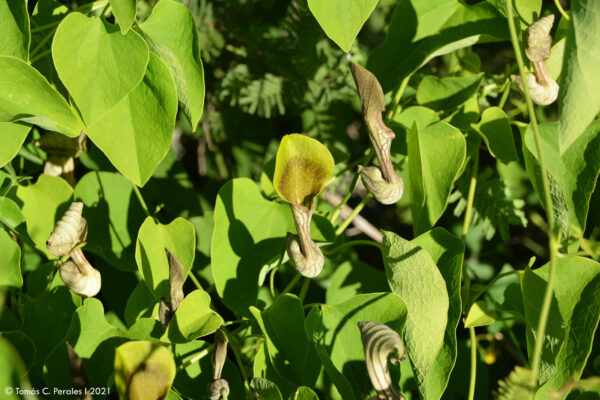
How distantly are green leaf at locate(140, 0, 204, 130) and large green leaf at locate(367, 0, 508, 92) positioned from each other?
225 millimetres

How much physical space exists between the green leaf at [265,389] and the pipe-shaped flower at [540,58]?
42 centimetres

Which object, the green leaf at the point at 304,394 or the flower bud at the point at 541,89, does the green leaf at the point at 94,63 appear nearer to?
the green leaf at the point at 304,394

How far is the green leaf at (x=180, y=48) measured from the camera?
23.8 inches

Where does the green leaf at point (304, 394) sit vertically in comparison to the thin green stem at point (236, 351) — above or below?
above

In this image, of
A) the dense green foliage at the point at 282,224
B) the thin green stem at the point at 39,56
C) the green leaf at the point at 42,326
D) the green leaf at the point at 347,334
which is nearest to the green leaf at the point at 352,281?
the dense green foliage at the point at 282,224

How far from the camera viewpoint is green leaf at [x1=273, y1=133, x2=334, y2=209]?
1.81 feet

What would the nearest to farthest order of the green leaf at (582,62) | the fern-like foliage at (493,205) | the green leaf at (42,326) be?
the green leaf at (582,62) < the green leaf at (42,326) < the fern-like foliage at (493,205)

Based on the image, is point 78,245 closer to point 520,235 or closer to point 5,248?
point 5,248

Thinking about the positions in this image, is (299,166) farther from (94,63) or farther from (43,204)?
(43,204)

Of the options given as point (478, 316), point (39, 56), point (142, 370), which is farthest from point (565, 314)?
point (39, 56)

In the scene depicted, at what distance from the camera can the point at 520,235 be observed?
3.98 feet

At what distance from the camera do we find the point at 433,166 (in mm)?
664

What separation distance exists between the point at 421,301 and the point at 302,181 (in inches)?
6.6

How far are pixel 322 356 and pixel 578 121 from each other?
1.05 feet
